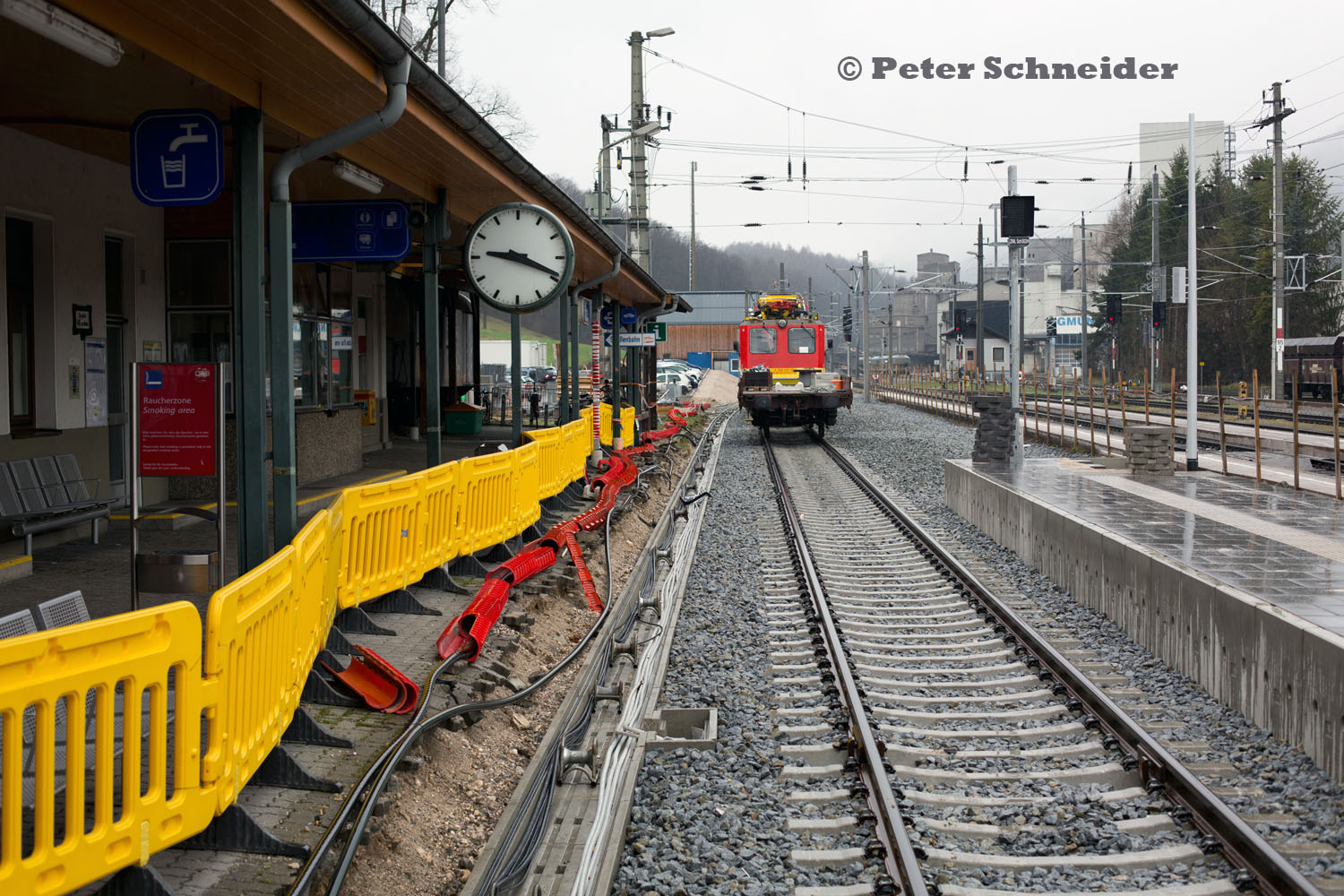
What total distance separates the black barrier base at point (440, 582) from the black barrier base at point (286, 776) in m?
4.18

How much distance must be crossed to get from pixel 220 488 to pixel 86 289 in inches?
232

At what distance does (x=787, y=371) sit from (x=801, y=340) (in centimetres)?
108

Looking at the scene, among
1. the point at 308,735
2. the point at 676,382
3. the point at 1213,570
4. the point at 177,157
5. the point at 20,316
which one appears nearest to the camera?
the point at 308,735

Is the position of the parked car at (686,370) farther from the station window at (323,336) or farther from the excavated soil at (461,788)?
the excavated soil at (461,788)

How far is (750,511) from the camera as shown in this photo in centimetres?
1730

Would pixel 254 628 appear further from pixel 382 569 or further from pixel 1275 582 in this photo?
pixel 1275 582

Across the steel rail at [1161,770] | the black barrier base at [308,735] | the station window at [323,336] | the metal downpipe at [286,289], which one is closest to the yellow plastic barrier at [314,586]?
the black barrier base at [308,735]

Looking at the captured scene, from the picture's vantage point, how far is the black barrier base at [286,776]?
498 centimetres

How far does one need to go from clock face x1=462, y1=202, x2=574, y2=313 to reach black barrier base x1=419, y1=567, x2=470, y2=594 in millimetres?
2582

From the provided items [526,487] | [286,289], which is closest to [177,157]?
[286,289]

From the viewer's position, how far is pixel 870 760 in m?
6.11

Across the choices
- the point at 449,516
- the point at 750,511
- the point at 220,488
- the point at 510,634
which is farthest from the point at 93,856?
the point at 750,511

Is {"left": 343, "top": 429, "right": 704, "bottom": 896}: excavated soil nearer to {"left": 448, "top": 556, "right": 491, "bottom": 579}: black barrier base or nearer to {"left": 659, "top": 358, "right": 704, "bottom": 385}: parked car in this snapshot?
{"left": 448, "top": 556, "right": 491, "bottom": 579}: black barrier base

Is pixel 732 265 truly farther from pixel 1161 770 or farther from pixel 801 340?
pixel 1161 770
